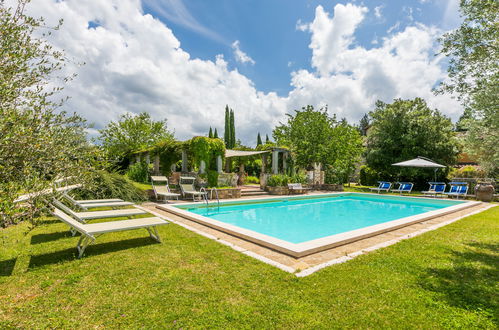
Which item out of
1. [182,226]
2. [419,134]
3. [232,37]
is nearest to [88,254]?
[182,226]

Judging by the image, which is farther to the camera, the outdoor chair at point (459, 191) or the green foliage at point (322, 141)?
the green foliage at point (322, 141)

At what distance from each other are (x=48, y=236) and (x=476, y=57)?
1063 centimetres

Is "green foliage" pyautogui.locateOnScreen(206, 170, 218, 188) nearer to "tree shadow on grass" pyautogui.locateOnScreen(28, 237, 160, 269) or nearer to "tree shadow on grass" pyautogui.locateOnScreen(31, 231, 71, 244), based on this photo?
"tree shadow on grass" pyautogui.locateOnScreen(31, 231, 71, 244)

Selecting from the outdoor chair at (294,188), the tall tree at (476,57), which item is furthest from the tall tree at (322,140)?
the tall tree at (476,57)

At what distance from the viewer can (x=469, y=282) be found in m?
3.47

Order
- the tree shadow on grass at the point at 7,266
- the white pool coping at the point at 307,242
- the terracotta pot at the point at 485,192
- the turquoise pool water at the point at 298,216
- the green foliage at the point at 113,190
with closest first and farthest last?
the tree shadow on grass at the point at 7,266
the white pool coping at the point at 307,242
the turquoise pool water at the point at 298,216
the green foliage at the point at 113,190
the terracotta pot at the point at 485,192

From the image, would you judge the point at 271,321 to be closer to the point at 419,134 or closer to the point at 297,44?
the point at 297,44

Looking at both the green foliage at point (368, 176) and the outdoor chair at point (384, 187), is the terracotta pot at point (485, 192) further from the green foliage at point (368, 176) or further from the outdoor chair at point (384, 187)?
the green foliage at point (368, 176)

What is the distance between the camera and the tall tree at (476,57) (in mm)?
4934

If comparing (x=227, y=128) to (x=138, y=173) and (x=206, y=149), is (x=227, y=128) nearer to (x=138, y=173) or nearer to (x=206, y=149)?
(x=138, y=173)

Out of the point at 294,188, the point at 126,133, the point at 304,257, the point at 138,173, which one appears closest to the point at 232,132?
the point at 126,133

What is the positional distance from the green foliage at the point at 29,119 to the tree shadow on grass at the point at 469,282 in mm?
4991

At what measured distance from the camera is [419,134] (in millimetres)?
20344

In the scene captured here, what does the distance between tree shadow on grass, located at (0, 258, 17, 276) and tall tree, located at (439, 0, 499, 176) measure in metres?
9.65
